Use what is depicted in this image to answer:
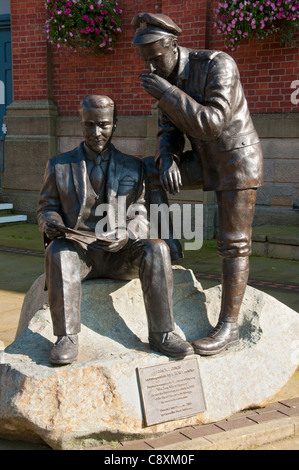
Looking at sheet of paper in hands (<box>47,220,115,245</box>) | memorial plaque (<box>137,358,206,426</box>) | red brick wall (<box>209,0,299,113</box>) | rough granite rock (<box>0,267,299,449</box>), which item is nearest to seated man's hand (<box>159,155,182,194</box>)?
sheet of paper in hands (<box>47,220,115,245</box>)

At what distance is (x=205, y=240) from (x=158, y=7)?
334 cm

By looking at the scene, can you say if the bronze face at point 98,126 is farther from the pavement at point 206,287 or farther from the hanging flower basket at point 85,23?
the hanging flower basket at point 85,23

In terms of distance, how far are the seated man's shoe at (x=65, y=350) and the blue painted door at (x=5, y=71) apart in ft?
28.7

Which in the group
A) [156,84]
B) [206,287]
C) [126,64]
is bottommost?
[206,287]

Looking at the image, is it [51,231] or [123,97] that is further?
[123,97]

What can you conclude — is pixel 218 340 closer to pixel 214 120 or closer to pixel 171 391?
pixel 171 391

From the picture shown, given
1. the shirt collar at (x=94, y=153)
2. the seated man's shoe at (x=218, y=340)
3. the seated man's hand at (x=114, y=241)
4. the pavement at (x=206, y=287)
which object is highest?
the shirt collar at (x=94, y=153)

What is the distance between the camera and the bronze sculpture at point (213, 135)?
153 inches

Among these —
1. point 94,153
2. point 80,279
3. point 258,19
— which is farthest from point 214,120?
point 258,19

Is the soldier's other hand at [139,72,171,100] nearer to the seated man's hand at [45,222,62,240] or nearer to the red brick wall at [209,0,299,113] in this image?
the seated man's hand at [45,222,62,240]

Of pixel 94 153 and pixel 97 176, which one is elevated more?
pixel 94 153

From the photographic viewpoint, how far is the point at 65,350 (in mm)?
3617

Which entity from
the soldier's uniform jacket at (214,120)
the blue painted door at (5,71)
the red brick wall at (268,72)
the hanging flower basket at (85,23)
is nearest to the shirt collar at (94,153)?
the soldier's uniform jacket at (214,120)

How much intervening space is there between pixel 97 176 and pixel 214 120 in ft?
2.51
